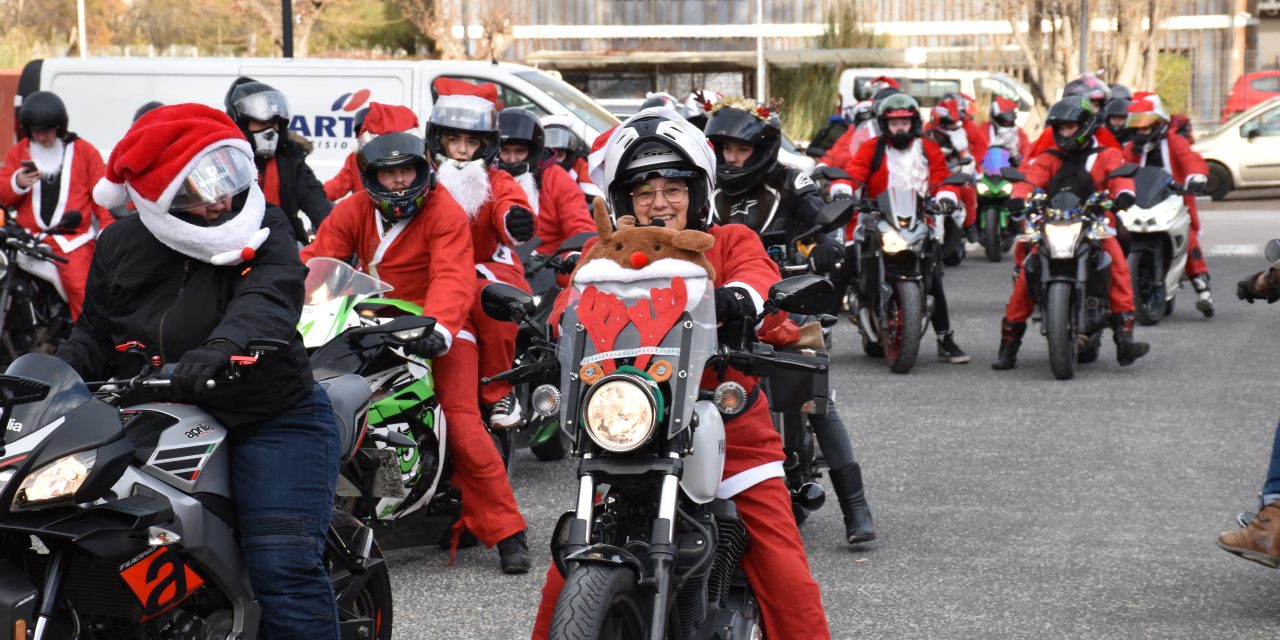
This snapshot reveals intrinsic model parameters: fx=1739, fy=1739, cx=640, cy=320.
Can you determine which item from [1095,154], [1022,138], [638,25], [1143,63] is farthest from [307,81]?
[638,25]

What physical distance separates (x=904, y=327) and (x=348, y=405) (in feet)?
23.0

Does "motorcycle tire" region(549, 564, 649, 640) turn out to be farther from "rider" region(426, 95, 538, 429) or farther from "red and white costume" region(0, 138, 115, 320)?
"red and white costume" region(0, 138, 115, 320)

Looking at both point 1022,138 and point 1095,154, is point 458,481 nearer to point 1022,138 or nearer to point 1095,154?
point 1095,154

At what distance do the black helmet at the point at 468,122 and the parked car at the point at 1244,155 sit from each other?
20.2m

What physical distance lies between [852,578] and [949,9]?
143 feet

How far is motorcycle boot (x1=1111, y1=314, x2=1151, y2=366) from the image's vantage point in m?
11.2

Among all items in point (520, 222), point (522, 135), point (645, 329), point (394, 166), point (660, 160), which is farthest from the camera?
point (522, 135)

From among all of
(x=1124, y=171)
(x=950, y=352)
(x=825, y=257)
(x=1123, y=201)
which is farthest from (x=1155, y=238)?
(x=825, y=257)

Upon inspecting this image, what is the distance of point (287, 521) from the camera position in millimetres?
4121

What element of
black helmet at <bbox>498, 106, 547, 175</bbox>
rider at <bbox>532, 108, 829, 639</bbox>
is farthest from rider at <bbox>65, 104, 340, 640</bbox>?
black helmet at <bbox>498, 106, 547, 175</bbox>

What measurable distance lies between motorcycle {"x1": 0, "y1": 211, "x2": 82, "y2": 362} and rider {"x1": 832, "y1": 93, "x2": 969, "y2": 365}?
16.9 feet

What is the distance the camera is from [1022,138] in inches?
891

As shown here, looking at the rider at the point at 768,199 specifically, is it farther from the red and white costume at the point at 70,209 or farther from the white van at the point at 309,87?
the white van at the point at 309,87

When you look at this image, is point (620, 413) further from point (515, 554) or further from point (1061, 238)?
point (1061, 238)
